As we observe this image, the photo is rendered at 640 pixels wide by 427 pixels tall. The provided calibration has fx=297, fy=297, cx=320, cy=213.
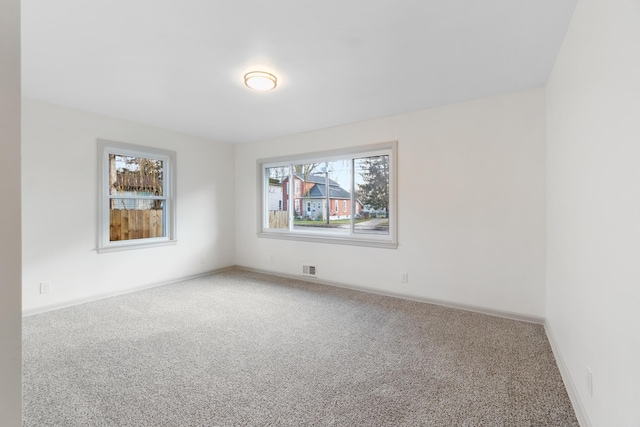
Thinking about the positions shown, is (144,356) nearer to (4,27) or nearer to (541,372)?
(4,27)

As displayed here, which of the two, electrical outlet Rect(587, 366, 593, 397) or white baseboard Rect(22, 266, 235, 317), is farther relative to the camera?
white baseboard Rect(22, 266, 235, 317)

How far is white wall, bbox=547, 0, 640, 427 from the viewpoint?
1174 mm

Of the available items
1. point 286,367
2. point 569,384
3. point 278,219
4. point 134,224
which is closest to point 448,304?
point 569,384

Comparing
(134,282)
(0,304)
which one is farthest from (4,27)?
(134,282)

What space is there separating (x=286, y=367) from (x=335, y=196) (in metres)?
2.85

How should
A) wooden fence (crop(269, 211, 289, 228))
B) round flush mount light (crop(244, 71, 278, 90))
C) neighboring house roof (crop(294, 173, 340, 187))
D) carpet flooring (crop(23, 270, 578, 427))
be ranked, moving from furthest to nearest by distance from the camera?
wooden fence (crop(269, 211, 289, 228)) < neighboring house roof (crop(294, 173, 340, 187)) < round flush mount light (crop(244, 71, 278, 90)) < carpet flooring (crop(23, 270, 578, 427))

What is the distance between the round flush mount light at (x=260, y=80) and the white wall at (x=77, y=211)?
240 cm

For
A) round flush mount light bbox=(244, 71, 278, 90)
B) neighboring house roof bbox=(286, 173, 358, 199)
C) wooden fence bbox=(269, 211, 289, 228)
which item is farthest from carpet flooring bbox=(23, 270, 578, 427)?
round flush mount light bbox=(244, 71, 278, 90)

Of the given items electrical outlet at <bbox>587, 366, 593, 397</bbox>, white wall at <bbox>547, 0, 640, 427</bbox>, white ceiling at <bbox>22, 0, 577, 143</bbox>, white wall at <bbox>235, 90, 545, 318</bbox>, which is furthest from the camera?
white wall at <bbox>235, 90, 545, 318</bbox>

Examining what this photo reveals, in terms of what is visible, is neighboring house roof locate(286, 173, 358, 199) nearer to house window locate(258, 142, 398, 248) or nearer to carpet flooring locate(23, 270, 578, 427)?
house window locate(258, 142, 398, 248)

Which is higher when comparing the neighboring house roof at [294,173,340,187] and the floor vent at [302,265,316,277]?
the neighboring house roof at [294,173,340,187]

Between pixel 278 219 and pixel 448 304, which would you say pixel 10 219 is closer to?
pixel 448 304

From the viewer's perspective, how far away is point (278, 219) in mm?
5289

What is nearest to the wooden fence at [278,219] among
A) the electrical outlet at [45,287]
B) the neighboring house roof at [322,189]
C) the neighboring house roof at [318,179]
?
the neighboring house roof at [322,189]
